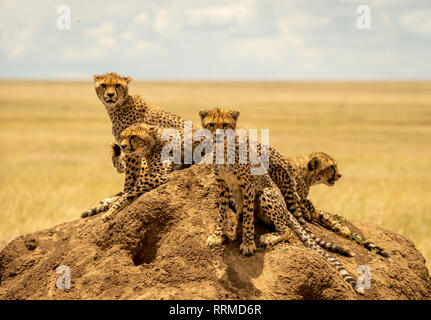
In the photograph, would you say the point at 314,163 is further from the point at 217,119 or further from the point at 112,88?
the point at 112,88

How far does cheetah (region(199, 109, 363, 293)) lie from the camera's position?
14.8 ft

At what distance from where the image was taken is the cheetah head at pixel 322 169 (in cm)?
628

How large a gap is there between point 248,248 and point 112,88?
260 cm

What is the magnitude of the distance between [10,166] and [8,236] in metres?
9.21

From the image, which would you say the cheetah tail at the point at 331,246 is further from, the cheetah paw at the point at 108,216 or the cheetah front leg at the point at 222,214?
the cheetah paw at the point at 108,216

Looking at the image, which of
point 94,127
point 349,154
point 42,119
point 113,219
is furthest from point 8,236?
point 42,119

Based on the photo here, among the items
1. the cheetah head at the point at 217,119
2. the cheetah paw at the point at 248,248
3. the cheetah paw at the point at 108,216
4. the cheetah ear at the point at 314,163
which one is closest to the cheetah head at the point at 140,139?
the cheetah paw at the point at 108,216

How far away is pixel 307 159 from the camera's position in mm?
6438

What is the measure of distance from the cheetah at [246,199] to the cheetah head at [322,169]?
1139 mm

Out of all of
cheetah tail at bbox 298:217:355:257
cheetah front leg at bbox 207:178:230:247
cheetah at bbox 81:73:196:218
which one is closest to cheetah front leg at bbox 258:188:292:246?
cheetah front leg at bbox 207:178:230:247

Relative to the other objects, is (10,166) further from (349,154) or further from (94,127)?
(94,127)

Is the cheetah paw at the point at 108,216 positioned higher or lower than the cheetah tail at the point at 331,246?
higher

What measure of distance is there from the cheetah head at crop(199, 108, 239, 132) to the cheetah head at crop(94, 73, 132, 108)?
210 centimetres

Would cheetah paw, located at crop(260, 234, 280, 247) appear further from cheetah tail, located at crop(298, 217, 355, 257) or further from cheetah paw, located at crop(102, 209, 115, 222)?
cheetah paw, located at crop(102, 209, 115, 222)
